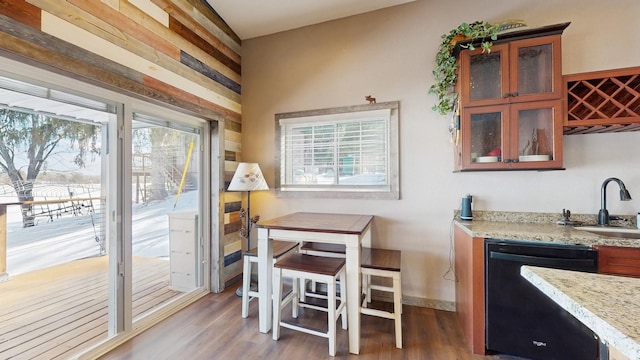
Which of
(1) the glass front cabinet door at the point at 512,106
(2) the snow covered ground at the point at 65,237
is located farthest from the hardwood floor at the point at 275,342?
(1) the glass front cabinet door at the point at 512,106

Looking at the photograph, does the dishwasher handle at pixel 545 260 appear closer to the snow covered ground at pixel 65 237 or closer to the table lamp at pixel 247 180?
the table lamp at pixel 247 180

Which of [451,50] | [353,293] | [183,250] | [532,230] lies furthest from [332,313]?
[451,50]

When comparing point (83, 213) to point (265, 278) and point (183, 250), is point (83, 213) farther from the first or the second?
point (265, 278)

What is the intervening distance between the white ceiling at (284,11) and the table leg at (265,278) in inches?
93.4

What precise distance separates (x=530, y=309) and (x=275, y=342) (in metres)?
1.85

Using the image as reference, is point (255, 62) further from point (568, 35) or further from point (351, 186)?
point (568, 35)

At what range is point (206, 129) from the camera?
2.94 m

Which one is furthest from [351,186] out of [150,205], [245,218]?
[150,205]

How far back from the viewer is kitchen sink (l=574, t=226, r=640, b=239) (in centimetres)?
191

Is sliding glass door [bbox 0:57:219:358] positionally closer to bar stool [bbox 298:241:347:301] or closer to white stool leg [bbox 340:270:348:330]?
bar stool [bbox 298:241:347:301]

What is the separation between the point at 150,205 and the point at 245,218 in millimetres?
1110

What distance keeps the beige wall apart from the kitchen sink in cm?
20

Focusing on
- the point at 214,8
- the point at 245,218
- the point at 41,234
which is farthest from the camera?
the point at 245,218

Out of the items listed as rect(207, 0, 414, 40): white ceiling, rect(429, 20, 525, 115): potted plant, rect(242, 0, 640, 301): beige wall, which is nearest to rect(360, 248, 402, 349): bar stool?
rect(242, 0, 640, 301): beige wall
